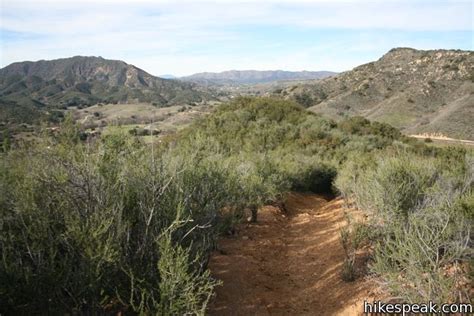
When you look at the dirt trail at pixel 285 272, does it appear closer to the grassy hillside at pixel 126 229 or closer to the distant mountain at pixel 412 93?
the grassy hillside at pixel 126 229

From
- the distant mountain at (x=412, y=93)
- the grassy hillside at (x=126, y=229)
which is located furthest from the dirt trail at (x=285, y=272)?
the distant mountain at (x=412, y=93)

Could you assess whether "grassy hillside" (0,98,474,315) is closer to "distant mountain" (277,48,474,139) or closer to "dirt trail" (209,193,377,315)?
"dirt trail" (209,193,377,315)

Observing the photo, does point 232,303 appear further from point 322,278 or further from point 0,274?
point 0,274

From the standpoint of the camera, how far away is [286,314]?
356 inches

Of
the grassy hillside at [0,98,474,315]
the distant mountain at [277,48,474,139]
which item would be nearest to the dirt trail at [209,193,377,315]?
the grassy hillside at [0,98,474,315]

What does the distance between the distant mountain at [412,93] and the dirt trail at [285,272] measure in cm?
4320

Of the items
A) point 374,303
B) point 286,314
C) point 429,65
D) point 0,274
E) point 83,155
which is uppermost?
point 429,65

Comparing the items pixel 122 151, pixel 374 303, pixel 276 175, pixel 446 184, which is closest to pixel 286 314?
pixel 374 303

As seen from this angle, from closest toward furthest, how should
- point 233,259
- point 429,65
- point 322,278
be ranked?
point 322,278 < point 233,259 < point 429,65

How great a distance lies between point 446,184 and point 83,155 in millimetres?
10391

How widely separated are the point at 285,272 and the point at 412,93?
208ft

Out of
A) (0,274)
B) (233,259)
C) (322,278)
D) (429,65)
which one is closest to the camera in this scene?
(0,274)

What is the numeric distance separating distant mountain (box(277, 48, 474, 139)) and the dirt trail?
43.2 metres

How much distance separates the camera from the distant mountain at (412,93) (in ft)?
182
